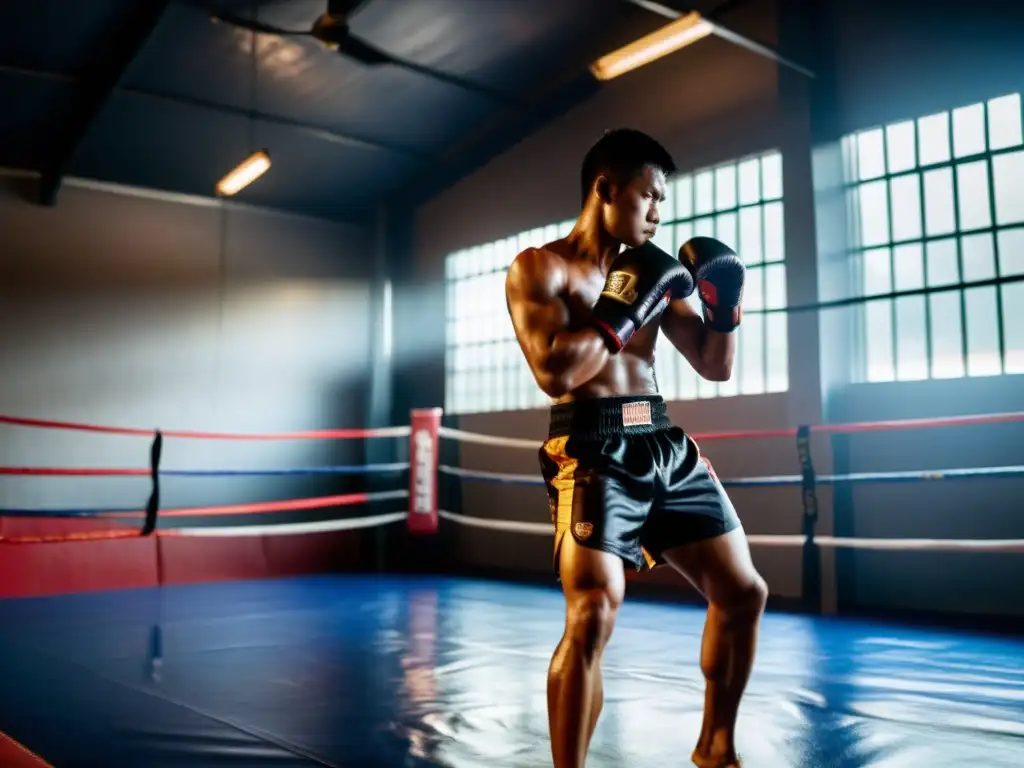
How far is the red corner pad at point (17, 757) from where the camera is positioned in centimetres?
162

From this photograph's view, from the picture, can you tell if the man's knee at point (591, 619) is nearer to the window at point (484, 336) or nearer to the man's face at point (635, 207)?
the man's face at point (635, 207)

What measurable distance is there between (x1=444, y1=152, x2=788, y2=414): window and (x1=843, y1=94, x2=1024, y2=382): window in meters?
0.44

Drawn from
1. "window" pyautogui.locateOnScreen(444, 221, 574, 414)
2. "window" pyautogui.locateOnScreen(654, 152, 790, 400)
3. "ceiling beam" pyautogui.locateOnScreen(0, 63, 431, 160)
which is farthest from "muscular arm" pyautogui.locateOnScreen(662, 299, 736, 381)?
"ceiling beam" pyautogui.locateOnScreen(0, 63, 431, 160)

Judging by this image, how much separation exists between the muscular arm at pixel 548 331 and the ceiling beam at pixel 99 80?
13.1 ft

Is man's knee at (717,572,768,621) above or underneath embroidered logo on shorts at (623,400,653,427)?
underneath

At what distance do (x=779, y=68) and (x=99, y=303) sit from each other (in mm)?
4705

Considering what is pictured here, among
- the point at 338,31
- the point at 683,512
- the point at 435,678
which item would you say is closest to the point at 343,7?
the point at 338,31

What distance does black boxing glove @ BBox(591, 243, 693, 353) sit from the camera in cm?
140

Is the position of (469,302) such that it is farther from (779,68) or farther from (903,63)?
(903,63)

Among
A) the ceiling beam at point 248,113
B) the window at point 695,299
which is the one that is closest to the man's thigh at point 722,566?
the window at point 695,299

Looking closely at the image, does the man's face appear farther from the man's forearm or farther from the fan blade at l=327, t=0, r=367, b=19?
the fan blade at l=327, t=0, r=367, b=19

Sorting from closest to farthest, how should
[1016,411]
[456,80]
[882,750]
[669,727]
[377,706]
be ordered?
[882,750]
[669,727]
[377,706]
[1016,411]
[456,80]

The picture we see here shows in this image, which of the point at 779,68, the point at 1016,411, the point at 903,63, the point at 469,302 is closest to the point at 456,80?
the point at 469,302

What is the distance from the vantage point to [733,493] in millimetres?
4922
